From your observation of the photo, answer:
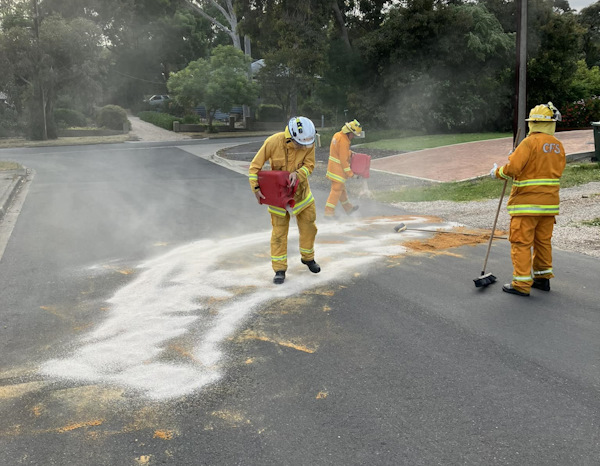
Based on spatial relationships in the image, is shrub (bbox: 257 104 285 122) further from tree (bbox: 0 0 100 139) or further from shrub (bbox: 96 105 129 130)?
tree (bbox: 0 0 100 139)

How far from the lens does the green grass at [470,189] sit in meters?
12.4

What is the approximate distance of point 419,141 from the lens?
81.5ft

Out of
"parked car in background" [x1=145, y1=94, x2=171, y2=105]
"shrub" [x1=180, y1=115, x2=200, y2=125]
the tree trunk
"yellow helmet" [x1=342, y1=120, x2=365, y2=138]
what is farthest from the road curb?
"parked car in background" [x1=145, y1=94, x2=171, y2=105]

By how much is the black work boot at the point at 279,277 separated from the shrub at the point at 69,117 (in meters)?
38.5

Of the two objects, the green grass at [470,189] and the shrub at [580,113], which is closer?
the green grass at [470,189]

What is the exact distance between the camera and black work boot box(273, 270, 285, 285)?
646 cm

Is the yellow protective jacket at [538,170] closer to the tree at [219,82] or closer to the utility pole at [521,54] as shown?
the utility pole at [521,54]

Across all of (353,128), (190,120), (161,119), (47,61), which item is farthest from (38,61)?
(353,128)

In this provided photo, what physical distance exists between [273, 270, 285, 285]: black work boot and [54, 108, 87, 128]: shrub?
38466 millimetres

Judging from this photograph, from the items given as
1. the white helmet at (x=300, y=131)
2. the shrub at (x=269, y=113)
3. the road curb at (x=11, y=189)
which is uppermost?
the shrub at (x=269, y=113)

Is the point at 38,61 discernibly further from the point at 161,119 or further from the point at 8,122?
the point at 161,119

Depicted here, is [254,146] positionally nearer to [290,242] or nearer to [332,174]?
[332,174]

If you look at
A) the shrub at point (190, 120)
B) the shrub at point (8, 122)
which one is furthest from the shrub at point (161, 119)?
the shrub at point (8, 122)

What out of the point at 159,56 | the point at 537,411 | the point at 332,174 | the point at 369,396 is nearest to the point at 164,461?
the point at 369,396
